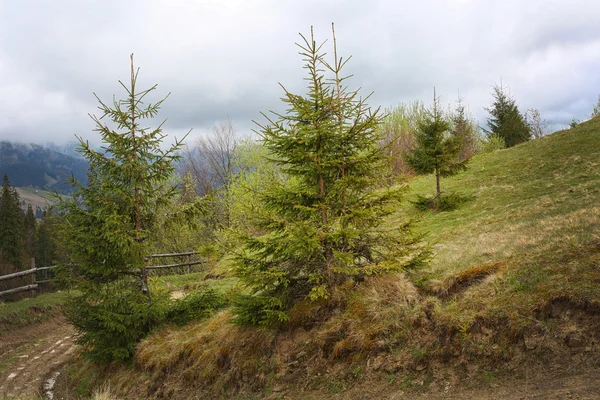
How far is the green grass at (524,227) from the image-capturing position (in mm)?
6422

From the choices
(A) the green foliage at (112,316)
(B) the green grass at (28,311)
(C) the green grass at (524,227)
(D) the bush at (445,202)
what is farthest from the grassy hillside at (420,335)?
(B) the green grass at (28,311)

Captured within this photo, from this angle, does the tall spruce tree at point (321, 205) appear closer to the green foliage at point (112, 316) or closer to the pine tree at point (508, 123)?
the green foliage at point (112, 316)

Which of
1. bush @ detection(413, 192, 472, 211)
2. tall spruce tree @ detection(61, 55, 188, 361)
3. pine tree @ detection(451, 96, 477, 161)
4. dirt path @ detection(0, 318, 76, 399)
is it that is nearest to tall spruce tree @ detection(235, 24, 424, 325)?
tall spruce tree @ detection(61, 55, 188, 361)

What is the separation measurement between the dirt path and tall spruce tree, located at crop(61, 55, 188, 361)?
186 centimetres

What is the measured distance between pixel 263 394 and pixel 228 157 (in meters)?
34.4

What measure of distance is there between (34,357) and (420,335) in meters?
13.7

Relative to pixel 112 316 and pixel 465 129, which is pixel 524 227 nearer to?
pixel 112 316

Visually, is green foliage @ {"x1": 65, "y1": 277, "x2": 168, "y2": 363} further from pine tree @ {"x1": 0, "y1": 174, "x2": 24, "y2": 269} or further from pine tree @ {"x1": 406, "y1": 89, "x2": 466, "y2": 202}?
pine tree @ {"x1": 0, "y1": 174, "x2": 24, "y2": 269}

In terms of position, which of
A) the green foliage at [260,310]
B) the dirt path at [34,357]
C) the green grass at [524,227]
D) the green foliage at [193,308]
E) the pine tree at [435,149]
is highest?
the pine tree at [435,149]

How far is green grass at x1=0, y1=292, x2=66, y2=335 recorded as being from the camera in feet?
53.7

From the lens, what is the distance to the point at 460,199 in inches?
810

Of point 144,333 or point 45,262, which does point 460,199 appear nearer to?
point 144,333

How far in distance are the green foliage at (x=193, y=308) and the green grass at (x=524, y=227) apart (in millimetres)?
5990

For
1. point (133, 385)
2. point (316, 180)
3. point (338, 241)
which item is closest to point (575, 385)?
point (338, 241)
